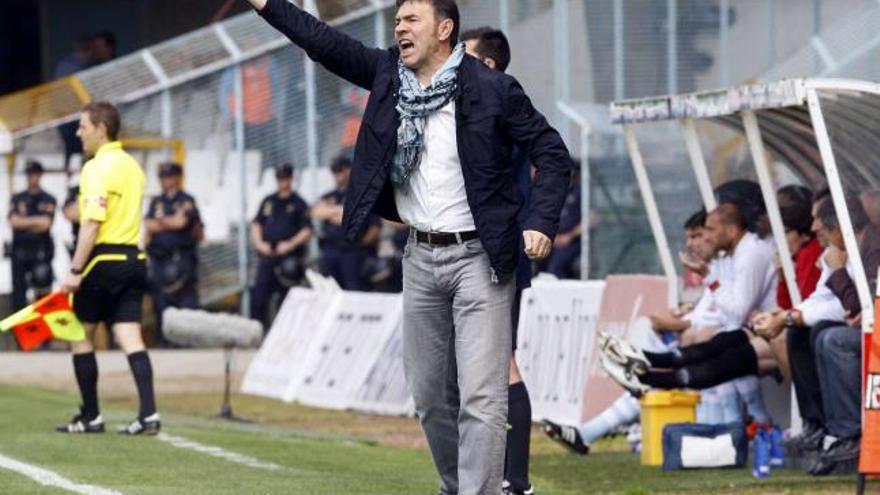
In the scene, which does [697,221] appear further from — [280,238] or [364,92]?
[364,92]

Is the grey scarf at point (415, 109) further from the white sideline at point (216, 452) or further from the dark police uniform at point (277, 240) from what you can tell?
the dark police uniform at point (277, 240)

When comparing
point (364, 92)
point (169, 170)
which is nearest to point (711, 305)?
point (364, 92)

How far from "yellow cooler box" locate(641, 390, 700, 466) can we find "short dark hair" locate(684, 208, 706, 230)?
1.07 m

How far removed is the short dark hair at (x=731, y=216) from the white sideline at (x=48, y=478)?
157 inches

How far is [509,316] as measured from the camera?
8914 mm

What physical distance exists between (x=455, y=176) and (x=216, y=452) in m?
4.65

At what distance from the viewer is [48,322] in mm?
13664

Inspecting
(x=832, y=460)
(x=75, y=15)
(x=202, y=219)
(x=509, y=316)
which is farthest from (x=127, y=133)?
(x=509, y=316)

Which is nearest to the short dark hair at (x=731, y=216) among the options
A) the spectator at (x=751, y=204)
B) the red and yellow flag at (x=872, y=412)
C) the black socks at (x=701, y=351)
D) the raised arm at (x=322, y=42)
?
the spectator at (x=751, y=204)

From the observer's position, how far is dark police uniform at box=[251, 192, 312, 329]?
73.1 ft

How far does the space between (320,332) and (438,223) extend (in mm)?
9832

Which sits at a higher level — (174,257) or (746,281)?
(746,281)

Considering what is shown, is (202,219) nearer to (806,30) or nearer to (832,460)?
(806,30)

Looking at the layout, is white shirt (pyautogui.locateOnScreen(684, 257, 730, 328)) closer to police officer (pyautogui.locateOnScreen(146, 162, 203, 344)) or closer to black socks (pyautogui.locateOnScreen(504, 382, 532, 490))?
black socks (pyautogui.locateOnScreen(504, 382, 532, 490))
